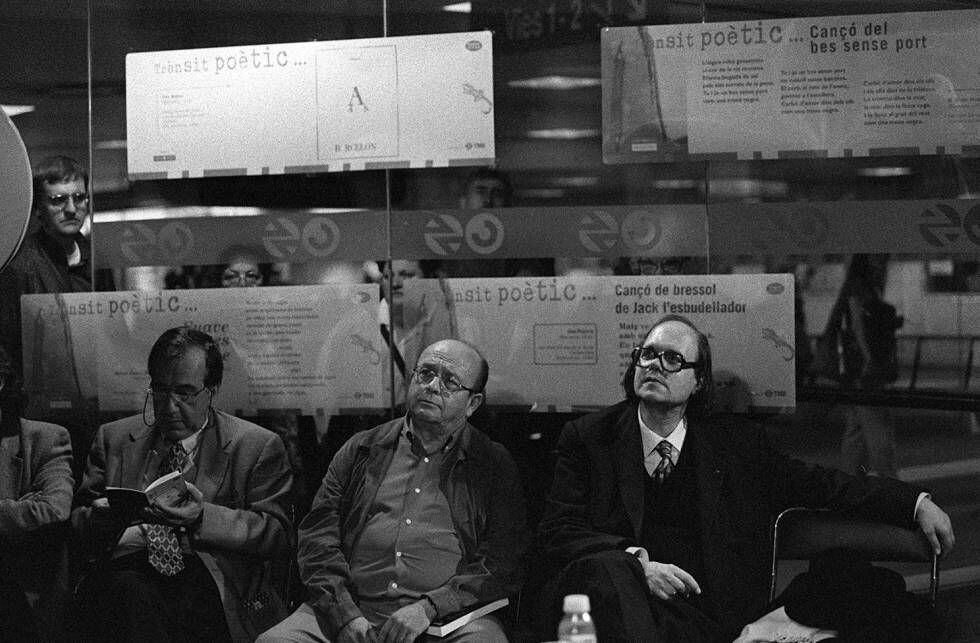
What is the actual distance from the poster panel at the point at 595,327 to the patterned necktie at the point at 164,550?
122 cm

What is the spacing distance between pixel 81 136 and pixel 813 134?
316cm

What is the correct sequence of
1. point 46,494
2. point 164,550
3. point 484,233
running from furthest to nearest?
point 484,233, point 46,494, point 164,550

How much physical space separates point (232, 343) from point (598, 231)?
5.42 feet

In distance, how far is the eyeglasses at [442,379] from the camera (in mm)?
4434

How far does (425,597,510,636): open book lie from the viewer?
13.5 feet

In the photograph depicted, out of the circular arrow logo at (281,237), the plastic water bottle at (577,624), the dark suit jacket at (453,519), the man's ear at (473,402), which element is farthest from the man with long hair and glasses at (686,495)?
the circular arrow logo at (281,237)

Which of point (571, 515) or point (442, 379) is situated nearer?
point (571, 515)

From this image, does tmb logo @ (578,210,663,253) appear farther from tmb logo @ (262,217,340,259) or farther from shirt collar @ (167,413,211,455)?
shirt collar @ (167,413,211,455)

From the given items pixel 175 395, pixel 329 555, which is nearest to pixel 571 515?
pixel 329 555

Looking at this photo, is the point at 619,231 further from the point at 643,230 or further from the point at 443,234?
the point at 443,234

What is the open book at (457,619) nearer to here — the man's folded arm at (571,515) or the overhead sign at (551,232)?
the man's folded arm at (571,515)

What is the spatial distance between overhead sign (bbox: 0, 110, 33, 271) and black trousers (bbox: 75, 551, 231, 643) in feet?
3.94

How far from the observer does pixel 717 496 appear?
14.0 ft

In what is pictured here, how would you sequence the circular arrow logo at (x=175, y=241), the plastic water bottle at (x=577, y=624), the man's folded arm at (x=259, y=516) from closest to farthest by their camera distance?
the plastic water bottle at (x=577, y=624) → the man's folded arm at (x=259, y=516) → the circular arrow logo at (x=175, y=241)
